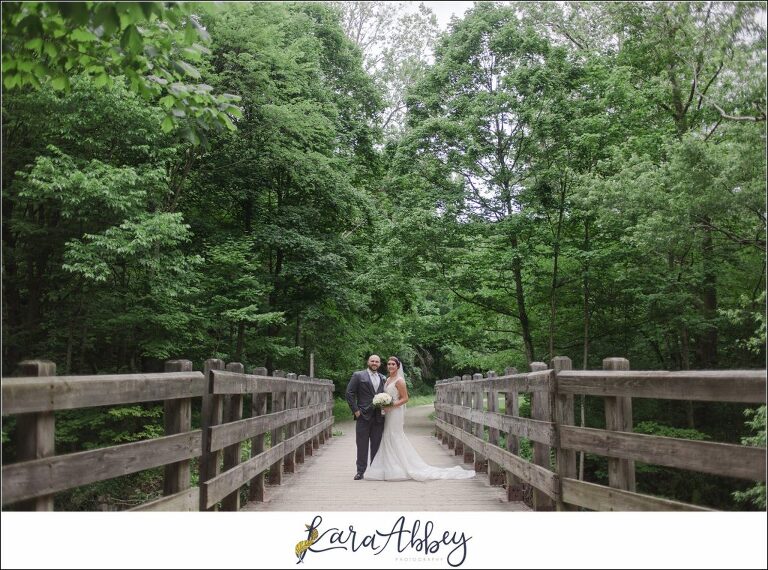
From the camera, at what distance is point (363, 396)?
8641 mm

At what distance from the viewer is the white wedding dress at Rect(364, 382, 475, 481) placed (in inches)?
322

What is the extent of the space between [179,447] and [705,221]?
4.57 metres

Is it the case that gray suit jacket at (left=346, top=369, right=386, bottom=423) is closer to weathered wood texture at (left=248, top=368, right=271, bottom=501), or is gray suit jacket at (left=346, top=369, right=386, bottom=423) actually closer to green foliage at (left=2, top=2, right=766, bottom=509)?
green foliage at (left=2, top=2, right=766, bottom=509)

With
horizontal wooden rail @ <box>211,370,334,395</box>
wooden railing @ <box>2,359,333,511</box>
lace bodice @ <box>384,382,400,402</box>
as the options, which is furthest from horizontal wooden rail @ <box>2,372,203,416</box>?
lace bodice @ <box>384,382,400,402</box>

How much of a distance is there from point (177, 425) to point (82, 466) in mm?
1117

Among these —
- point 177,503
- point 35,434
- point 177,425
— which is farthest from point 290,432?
point 35,434

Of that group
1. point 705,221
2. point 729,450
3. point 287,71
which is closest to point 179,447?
point 729,450

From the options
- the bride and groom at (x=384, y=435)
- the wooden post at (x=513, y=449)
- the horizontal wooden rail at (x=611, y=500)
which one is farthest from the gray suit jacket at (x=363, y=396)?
the horizontal wooden rail at (x=611, y=500)

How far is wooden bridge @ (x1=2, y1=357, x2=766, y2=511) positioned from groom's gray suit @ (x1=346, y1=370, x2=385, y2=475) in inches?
21.2

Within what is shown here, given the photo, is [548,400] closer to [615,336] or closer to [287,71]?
[615,336]

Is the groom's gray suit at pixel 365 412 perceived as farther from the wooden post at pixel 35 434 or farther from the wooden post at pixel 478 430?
the wooden post at pixel 35 434

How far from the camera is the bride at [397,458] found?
26.9ft

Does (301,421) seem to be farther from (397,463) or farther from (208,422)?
(208,422)

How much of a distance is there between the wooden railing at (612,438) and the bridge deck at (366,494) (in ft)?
1.42
